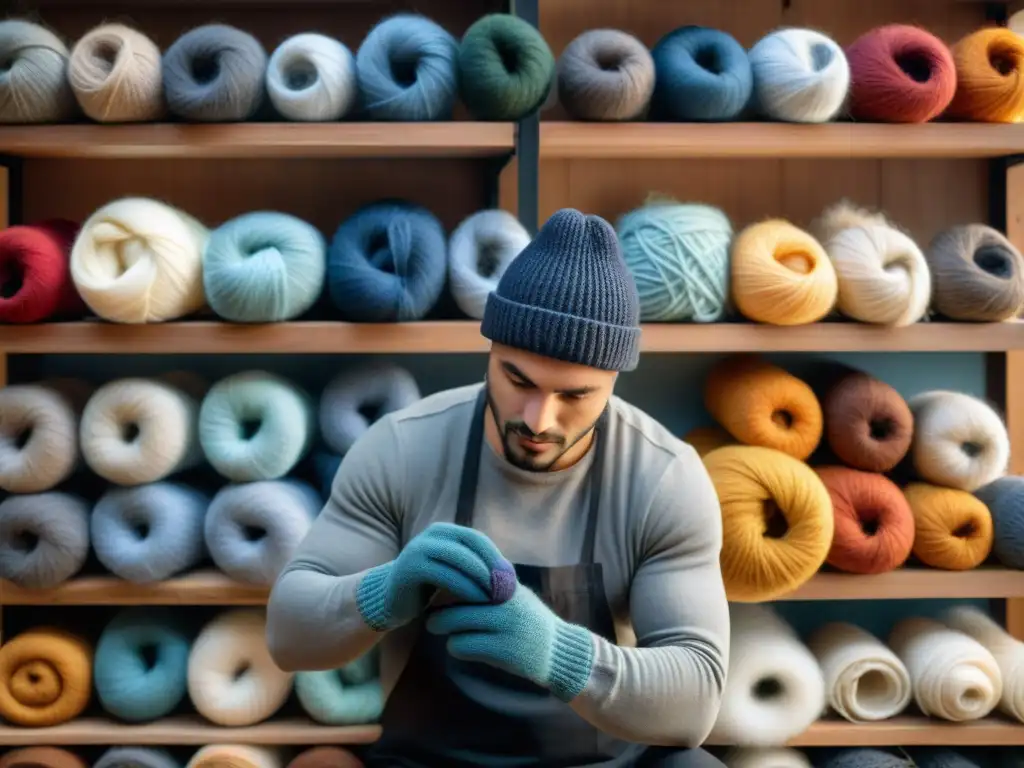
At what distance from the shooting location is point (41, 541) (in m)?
1.67

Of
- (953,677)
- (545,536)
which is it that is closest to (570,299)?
(545,536)

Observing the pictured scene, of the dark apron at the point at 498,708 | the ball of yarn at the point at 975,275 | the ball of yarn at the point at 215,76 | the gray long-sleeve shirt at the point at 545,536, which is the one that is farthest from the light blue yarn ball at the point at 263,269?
the ball of yarn at the point at 975,275

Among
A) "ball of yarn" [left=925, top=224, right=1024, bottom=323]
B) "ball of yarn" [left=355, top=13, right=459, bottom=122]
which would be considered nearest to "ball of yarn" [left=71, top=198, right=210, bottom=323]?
"ball of yarn" [left=355, top=13, right=459, bottom=122]

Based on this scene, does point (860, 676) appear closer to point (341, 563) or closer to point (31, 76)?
point (341, 563)

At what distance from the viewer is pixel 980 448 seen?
70.1 inches

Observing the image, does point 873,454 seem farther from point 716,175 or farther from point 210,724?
point 210,724

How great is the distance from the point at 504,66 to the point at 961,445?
1.09m

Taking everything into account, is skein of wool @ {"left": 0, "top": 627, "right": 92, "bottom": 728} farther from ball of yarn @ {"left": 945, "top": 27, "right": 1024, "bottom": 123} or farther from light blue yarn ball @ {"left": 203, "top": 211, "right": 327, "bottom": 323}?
ball of yarn @ {"left": 945, "top": 27, "right": 1024, "bottom": 123}

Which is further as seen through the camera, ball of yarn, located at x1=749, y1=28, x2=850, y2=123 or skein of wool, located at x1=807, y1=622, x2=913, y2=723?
skein of wool, located at x1=807, y1=622, x2=913, y2=723

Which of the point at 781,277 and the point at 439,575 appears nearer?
the point at 439,575

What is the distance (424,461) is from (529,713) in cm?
36

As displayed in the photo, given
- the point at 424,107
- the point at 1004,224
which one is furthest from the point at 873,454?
the point at 424,107

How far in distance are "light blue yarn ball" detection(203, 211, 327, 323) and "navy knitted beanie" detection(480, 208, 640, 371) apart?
62cm

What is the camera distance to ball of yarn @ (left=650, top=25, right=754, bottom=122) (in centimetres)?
166
